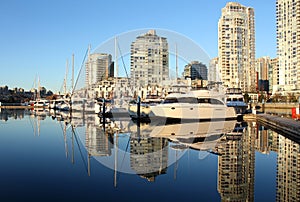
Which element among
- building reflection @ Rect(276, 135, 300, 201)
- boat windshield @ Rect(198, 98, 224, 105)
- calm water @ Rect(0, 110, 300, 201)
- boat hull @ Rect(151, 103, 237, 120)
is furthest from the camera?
boat windshield @ Rect(198, 98, 224, 105)

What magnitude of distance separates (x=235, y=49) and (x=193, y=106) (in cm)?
8203

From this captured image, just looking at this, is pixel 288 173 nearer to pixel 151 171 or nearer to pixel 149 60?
pixel 151 171

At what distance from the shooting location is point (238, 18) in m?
102

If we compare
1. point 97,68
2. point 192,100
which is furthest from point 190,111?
point 97,68

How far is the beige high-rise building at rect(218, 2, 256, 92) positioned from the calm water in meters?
86.5

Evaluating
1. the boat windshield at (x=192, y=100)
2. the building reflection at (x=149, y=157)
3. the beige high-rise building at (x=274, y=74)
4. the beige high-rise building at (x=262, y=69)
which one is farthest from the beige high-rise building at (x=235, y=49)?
the building reflection at (x=149, y=157)

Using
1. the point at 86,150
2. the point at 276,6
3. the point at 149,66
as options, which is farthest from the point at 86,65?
the point at 276,6

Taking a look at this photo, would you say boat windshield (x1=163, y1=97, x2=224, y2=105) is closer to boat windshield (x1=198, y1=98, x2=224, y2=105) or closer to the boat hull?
boat windshield (x1=198, y1=98, x2=224, y2=105)

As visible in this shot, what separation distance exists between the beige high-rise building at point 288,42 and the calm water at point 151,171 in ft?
279

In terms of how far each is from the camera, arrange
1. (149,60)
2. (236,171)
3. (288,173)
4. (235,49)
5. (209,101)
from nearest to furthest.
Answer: (288,173) < (236,171) < (209,101) < (149,60) < (235,49)

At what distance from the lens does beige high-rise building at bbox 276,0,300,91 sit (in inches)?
3556

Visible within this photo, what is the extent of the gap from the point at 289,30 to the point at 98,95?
70.9m

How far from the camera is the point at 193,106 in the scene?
24.5 metres

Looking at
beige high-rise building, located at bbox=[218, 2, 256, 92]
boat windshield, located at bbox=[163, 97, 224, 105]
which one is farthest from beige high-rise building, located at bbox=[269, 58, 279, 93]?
boat windshield, located at bbox=[163, 97, 224, 105]
